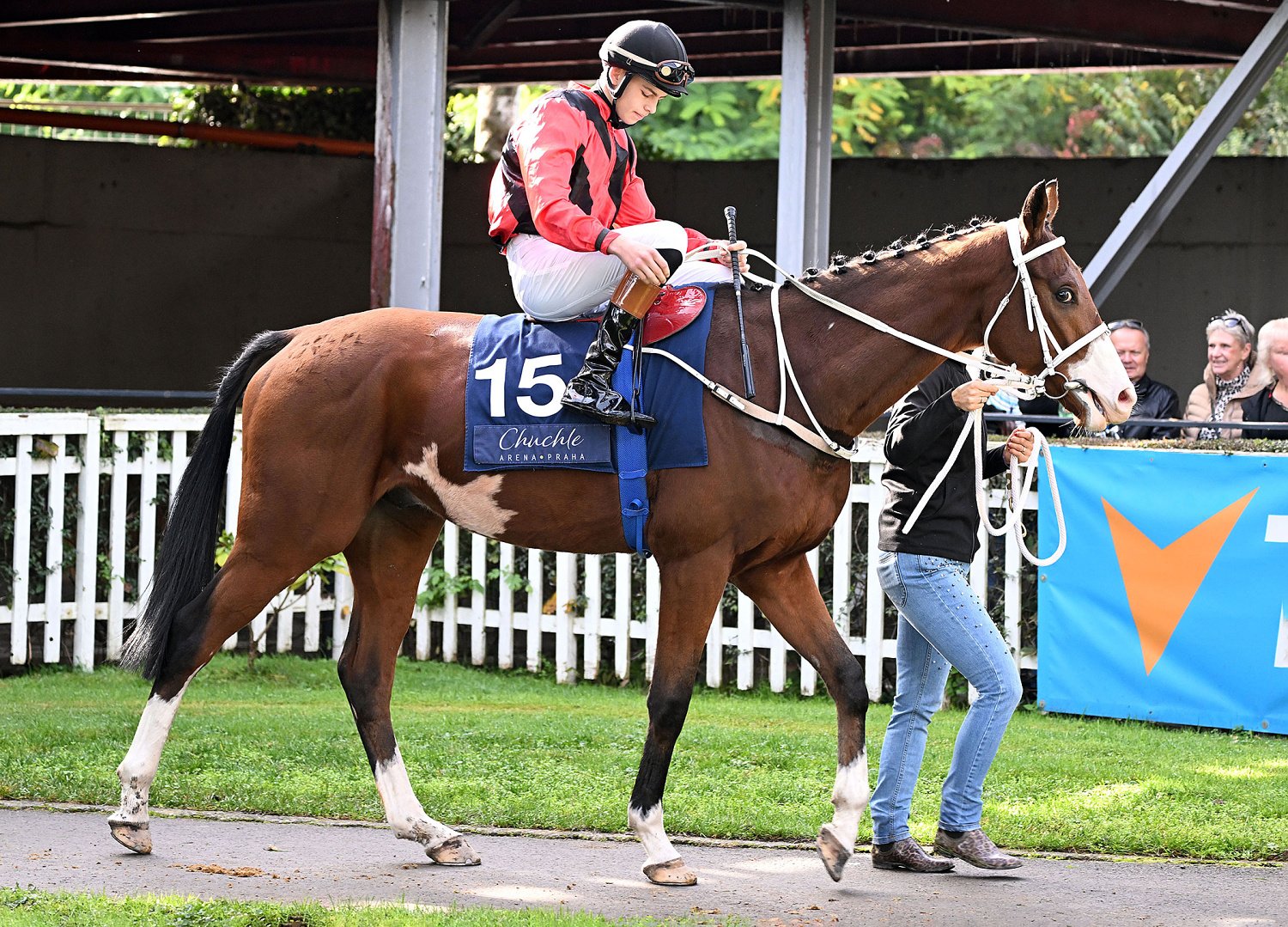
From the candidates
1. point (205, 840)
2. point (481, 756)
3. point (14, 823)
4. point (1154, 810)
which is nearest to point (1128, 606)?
point (1154, 810)

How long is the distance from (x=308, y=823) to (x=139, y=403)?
9.38 meters

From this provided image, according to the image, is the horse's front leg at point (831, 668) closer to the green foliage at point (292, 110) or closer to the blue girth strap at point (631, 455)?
the blue girth strap at point (631, 455)

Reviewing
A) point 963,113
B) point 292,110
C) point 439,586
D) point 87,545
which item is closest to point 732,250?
point 439,586

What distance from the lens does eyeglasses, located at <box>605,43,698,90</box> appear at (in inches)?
198

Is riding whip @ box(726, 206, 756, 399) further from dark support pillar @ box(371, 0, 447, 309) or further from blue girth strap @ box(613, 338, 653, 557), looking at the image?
dark support pillar @ box(371, 0, 447, 309)

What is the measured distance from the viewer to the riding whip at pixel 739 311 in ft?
16.4

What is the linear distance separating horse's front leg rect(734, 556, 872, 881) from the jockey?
2.38ft

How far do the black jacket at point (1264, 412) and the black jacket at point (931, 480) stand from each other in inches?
144

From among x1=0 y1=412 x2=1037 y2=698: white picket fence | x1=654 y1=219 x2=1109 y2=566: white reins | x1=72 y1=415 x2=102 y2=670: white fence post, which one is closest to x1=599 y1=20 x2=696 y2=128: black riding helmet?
x1=654 y1=219 x2=1109 y2=566: white reins

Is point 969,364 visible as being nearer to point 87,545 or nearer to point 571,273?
point 571,273

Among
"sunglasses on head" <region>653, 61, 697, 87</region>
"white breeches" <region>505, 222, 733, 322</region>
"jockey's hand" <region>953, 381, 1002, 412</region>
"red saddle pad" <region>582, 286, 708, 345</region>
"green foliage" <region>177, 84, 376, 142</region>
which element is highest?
"green foliage" <region>177, 84, 376, 142</region>

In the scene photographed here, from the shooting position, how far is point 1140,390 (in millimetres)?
9016

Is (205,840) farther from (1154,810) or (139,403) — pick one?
(139,403)

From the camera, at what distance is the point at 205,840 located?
17.8ft
